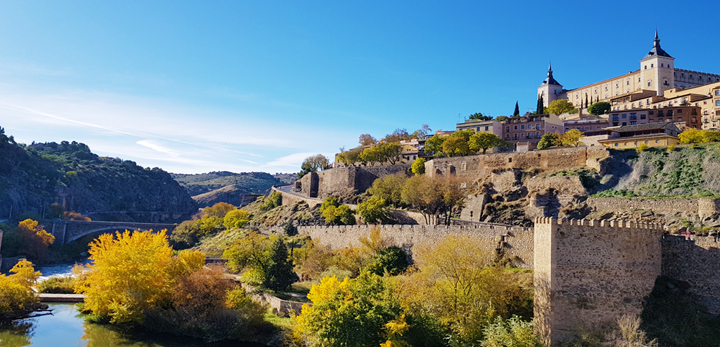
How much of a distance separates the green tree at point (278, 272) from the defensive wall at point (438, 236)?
694 cm

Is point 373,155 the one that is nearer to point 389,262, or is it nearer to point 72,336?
point 389,262

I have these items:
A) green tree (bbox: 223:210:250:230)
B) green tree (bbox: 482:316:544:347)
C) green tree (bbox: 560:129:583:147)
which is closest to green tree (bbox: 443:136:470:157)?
green tree (bbox: 560:129:583:147)

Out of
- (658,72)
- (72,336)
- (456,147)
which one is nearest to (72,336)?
(72,336)

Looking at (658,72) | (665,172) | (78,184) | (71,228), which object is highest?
(658,72)

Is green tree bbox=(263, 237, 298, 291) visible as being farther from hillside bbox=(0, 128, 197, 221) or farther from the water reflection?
hillside bbox=(0, 128, 197, 221)

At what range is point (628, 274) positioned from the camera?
2058 cm

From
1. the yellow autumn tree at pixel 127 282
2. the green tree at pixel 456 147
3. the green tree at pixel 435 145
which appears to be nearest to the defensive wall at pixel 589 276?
the yellow autumn tree at pixel 127 282

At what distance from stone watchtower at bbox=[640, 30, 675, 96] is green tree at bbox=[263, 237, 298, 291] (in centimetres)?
7247

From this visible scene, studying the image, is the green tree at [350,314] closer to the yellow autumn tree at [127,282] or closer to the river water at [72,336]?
the river water at [72,336]

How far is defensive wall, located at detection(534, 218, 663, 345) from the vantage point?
66.6 ft

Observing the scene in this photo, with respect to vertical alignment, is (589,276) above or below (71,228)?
above

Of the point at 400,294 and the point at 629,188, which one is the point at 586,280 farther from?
the point at 629,188

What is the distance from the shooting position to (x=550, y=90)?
105062 mm

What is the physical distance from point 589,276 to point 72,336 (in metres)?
30.3
